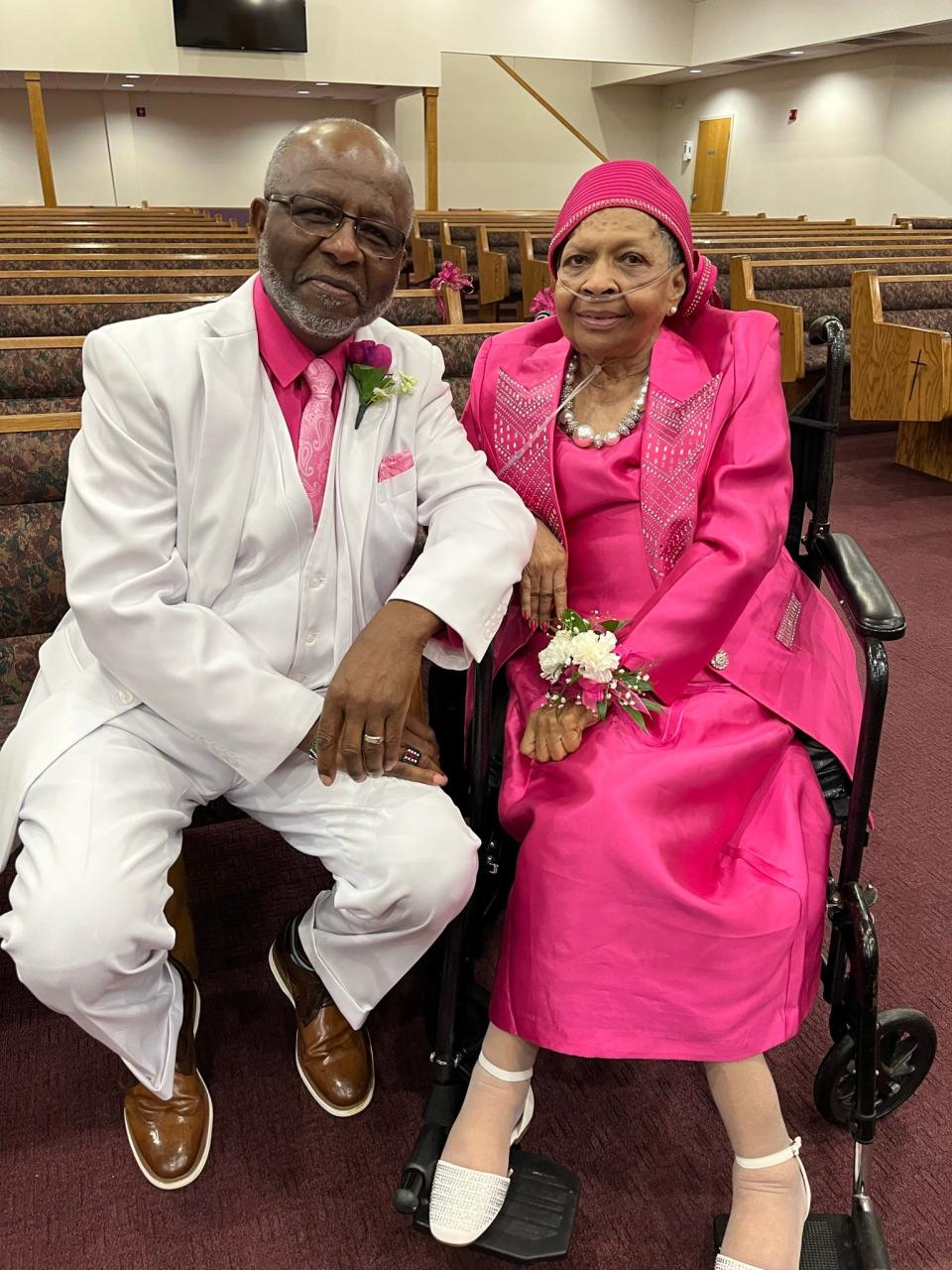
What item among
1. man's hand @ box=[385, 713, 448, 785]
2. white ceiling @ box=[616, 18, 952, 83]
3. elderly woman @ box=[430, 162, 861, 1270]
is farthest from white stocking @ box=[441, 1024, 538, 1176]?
white ceiling @ box=[616, 18, 952, 83]

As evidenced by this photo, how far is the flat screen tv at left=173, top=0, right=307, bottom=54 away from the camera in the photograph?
1151 cm

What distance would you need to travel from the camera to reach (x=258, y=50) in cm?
1192

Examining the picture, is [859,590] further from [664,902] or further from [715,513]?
[664,902]

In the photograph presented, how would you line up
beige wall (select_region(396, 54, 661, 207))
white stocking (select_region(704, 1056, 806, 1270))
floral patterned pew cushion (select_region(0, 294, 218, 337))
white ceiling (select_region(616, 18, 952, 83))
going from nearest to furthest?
1. white stocking (select_region(704, 1056, 806, 1270))
2. floral patterned pew cushion (select_region(0, 294, 218, 337))
3. white ceiling (select_region(616, 18, 952, 83))
4. beige wall (select_region(396, 54, 661, 207))

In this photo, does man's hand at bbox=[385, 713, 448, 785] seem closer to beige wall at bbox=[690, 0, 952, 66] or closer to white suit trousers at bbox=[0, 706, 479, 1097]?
white suit trousers at bbox=[0, 706, 479, 1097]

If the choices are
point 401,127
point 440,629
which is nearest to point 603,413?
point 440,629

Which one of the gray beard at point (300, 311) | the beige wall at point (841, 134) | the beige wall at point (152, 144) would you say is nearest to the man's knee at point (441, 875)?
the gray beard at point (300, 311)

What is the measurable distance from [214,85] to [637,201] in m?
14.4

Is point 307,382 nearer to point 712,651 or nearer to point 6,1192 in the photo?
point 712,651

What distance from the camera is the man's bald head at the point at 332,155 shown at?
4.71ft

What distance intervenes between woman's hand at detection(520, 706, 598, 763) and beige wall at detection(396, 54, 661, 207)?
15751 mm

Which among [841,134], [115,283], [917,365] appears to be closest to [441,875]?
[115,283]

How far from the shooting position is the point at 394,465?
158 cm

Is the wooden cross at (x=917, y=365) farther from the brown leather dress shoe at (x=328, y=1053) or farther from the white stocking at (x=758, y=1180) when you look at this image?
the brown leather dress shoe at (x=328, y=1053)
